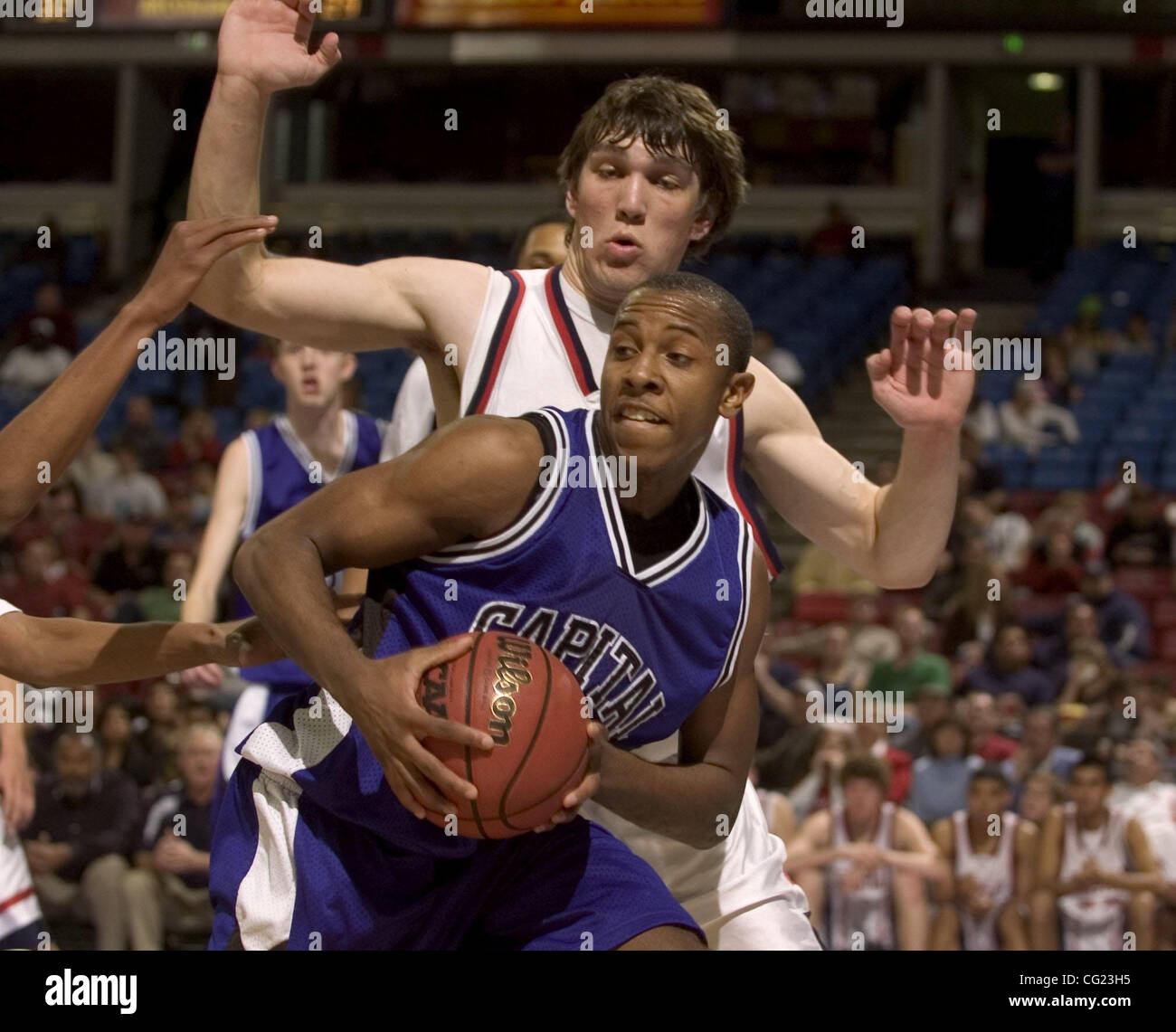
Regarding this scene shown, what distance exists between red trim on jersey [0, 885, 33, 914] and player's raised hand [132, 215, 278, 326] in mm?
2009

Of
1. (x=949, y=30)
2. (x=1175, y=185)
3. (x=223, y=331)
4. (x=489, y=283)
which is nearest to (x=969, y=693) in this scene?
(x=489, y=283)

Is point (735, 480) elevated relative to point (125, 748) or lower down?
elevated

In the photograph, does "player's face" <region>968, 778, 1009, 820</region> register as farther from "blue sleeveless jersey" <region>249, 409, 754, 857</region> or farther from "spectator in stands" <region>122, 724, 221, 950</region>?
"blue sleeveless jersey" <region>249, 409, 754, 857</region>

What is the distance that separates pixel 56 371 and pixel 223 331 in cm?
135

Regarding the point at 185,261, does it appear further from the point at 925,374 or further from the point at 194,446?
the point at 194,446

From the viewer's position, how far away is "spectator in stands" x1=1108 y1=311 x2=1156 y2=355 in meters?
12.6

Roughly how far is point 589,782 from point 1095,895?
4.64 metres

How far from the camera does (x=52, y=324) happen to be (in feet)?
44.9

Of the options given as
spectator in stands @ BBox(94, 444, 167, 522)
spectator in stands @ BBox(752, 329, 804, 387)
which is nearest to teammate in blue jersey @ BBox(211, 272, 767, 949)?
spectator in stands @ BBox(94, 444, 167, 522)

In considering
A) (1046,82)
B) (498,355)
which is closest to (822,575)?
(498,355)

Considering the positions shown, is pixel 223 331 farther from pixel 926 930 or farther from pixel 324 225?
pixel 926 930

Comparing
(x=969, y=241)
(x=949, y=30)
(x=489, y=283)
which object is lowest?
(x=489, y=283)

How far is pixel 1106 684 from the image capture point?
8359 millimetres

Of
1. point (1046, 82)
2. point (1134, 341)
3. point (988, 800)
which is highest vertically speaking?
point (1046, 82)
